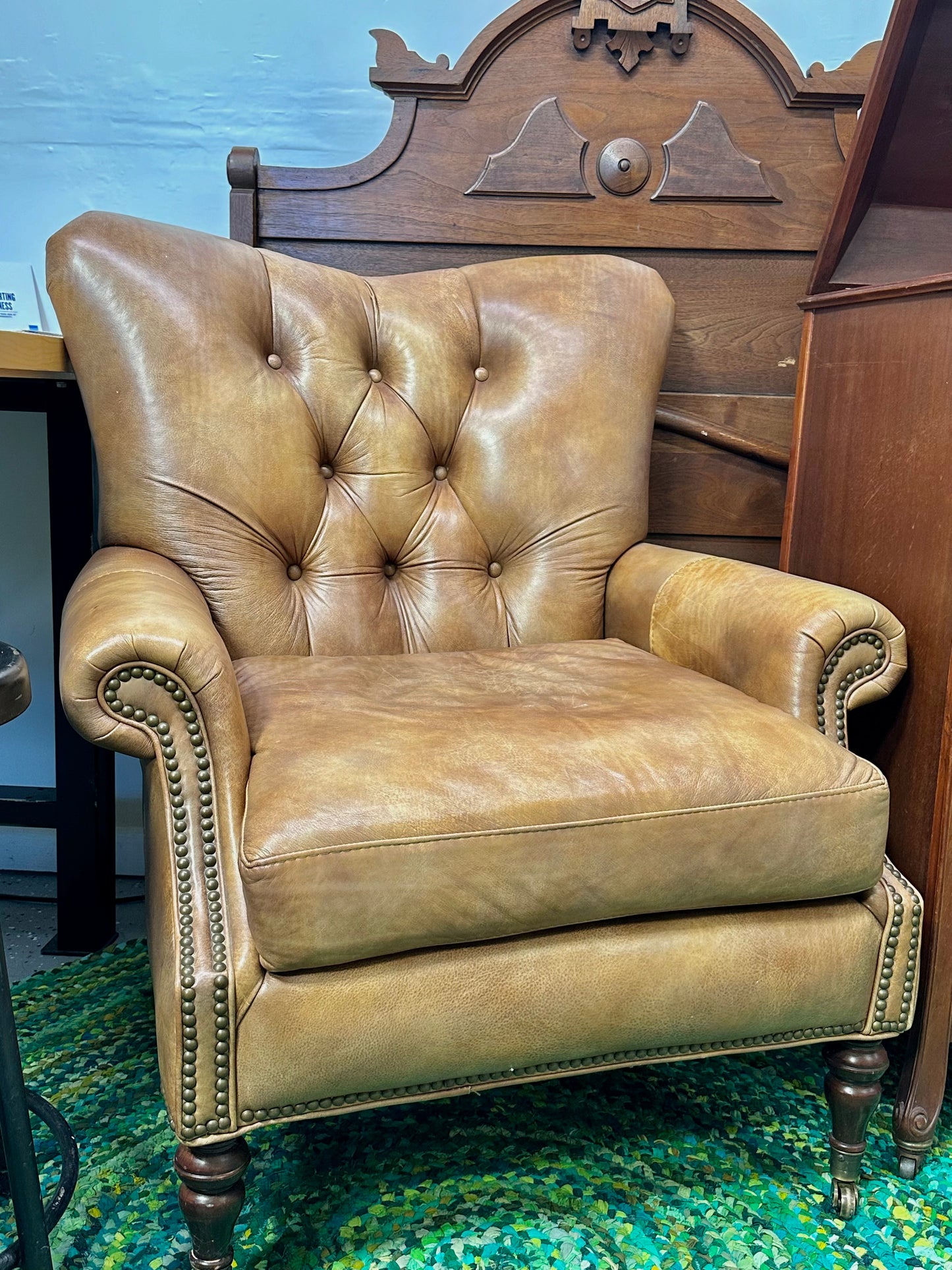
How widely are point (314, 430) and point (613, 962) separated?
32.4 inches

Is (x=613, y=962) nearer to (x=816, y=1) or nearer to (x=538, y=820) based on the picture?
(x=538, y=820)

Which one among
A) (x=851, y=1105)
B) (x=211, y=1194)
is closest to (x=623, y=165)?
(x=851, y=1105)

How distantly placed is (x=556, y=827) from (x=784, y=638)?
0.37m

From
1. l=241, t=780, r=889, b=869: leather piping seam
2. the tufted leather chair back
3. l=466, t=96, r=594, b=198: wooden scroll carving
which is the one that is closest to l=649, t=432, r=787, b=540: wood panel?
the tufted leather chair back

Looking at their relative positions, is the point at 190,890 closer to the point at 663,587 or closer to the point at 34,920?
the point at 663,587

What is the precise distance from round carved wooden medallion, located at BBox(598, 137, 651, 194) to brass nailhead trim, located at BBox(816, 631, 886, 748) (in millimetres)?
920

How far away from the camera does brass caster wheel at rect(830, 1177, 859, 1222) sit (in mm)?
1021

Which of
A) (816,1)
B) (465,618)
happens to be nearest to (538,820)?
(465,618)

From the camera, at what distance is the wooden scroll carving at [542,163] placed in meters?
1.59

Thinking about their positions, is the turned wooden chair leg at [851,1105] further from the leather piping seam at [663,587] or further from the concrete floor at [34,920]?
the concrete floor at [34,920]

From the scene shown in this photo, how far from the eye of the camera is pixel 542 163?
5.27ft

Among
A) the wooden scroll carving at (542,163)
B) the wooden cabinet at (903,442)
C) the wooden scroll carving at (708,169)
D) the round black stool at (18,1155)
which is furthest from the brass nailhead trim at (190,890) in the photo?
the wooden scroll carving at (708,169)

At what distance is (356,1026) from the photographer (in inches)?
33.2

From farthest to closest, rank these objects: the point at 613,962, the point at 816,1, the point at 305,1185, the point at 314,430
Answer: the point at 816,1, the point at 314,430, the point at 305,1185, the point at 613,962
